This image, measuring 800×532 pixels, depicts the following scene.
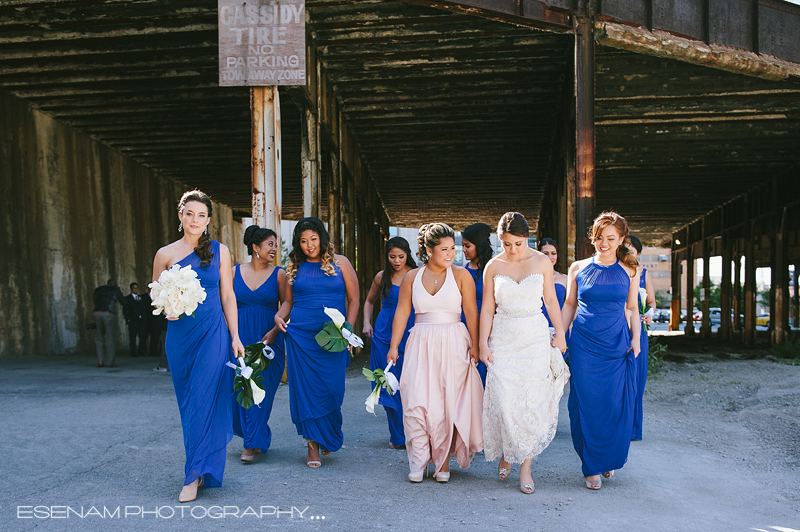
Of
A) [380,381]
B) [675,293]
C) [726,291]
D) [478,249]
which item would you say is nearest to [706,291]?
[726,291]

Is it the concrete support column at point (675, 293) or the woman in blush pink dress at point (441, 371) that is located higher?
the woman in blush pink dress at point (441, 371)

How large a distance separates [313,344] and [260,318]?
663 millimetres

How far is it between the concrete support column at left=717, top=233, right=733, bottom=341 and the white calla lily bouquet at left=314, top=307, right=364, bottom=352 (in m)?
23.2

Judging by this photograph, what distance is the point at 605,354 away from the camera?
172 inches

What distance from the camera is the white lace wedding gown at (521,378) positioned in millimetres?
4188

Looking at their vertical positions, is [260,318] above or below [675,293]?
above

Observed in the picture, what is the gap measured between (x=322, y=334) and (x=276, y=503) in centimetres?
130

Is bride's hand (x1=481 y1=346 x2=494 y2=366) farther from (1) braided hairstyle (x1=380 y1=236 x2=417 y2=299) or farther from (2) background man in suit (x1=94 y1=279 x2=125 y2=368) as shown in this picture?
(2) background man in suit (x1=94 y1=279 x2=125 y2=368)

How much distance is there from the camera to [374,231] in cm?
2188

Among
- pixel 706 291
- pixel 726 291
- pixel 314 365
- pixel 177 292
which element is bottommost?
pixel 706 291

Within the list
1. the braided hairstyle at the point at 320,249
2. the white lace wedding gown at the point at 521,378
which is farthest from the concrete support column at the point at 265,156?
the white lace wedding gown at the point at 521,378

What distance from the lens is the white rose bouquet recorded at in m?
3.80

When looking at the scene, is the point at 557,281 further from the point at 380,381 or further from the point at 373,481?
the point at 373,481

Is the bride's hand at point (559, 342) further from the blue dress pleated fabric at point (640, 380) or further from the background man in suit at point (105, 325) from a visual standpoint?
the background man in suit at point (105, 325)
